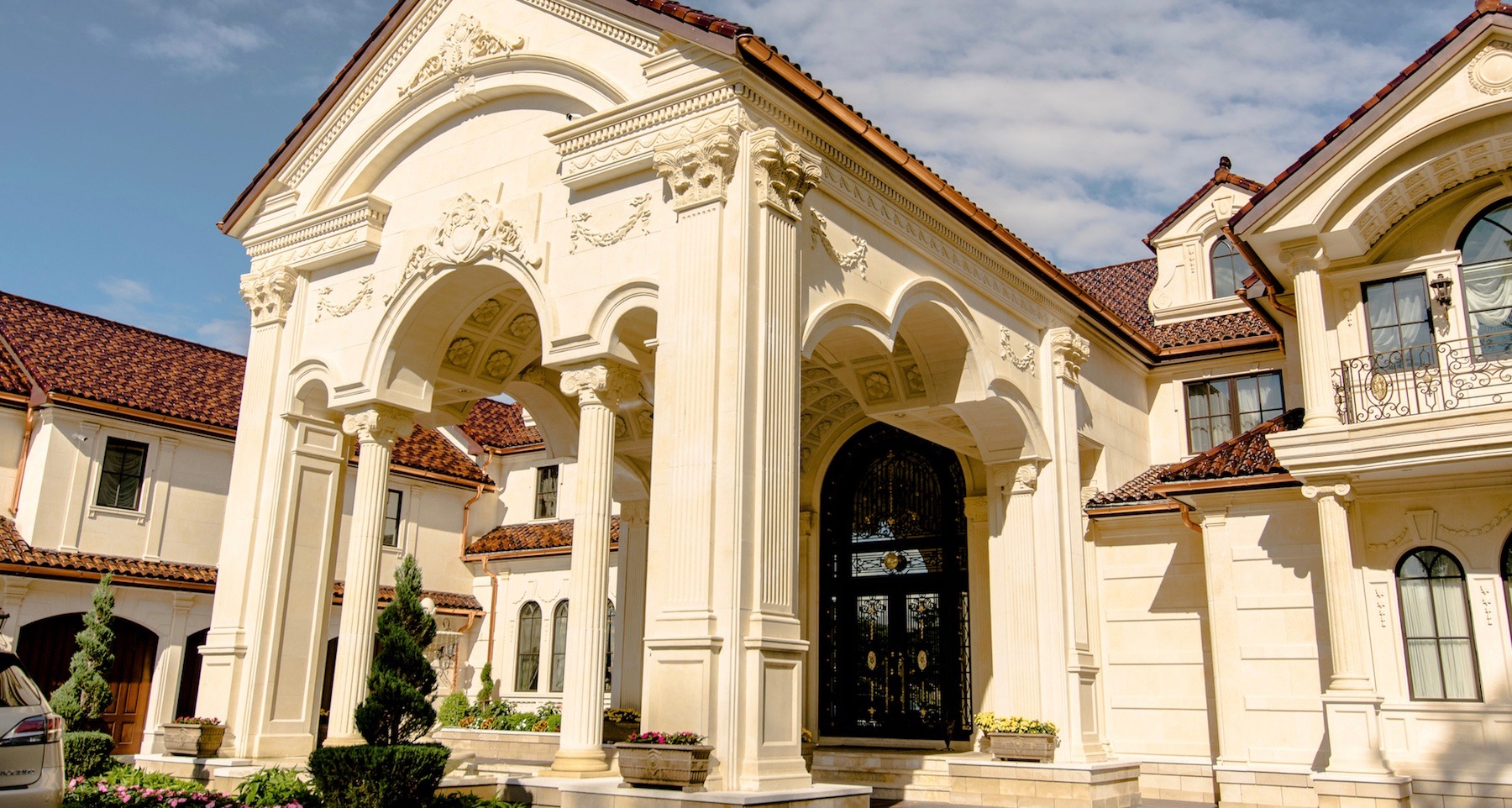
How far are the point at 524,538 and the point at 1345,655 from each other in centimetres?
2002

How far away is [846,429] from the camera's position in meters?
22.5

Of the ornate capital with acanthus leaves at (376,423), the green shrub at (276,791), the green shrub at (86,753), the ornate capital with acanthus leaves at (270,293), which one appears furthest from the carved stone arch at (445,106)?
the green shrub at (276,791)

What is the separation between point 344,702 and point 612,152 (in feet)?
26.5

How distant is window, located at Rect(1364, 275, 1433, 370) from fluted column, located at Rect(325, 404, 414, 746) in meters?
14.1

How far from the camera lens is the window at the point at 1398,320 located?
53.8 ft

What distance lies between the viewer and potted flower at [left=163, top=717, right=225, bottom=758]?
16.0 meters

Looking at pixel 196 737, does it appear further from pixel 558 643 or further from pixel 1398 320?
pixel 1398 320

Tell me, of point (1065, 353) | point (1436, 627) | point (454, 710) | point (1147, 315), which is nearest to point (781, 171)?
point (1065, 353)

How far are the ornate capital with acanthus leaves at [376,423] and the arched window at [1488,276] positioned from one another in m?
15.1

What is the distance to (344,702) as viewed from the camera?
15562 millimetres

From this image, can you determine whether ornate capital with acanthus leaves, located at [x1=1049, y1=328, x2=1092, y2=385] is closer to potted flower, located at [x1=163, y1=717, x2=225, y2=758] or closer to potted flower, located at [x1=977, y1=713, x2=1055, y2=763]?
potted flower, located at [x1=977, y1=713, x2=1055, y2=763]

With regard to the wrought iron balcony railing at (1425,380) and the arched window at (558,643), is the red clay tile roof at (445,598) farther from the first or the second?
the wrought iron balcony railing at (1425,380)

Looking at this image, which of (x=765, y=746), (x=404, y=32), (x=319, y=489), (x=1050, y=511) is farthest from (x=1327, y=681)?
(x=404, y=32)

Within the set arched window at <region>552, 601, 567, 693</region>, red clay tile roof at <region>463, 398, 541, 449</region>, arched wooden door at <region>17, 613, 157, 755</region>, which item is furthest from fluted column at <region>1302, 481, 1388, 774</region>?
arched wooden door at <region>17, 613, 157, 755</region>
